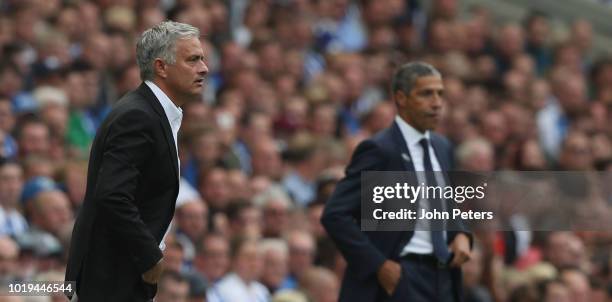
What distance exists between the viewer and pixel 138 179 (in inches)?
206

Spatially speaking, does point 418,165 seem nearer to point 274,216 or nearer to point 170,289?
point 170,289

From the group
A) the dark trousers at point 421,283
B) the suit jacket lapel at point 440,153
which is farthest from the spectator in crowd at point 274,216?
the dark trousers at point 421,283

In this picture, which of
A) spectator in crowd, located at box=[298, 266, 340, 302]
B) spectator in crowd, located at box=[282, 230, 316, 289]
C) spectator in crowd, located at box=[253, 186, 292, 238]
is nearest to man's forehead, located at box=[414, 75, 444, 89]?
spectator in crowd, located at box=[298, 266, 340, 302]

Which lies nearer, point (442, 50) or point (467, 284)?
point (467, 284)

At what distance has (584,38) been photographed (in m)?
15.0

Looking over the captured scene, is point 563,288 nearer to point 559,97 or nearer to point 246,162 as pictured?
point 246,162

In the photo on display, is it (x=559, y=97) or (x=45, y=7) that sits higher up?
(x=45, y=7)

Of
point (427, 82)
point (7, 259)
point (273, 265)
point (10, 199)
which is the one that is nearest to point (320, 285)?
point (273, 265)

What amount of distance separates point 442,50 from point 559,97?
4.28ft

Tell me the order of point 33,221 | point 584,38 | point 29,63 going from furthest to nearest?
point 584,38 < point 29,63 < point 33,221

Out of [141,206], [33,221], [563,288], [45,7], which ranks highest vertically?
[45,7]

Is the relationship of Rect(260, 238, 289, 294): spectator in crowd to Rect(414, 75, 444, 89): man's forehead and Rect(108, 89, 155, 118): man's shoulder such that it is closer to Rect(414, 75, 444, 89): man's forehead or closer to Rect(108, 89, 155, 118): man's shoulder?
Rect(414, 75, 444, 89): man's forehead

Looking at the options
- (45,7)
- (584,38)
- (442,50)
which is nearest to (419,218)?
(45,7)

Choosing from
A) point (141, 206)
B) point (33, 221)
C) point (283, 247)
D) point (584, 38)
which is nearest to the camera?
point (141, 206)
